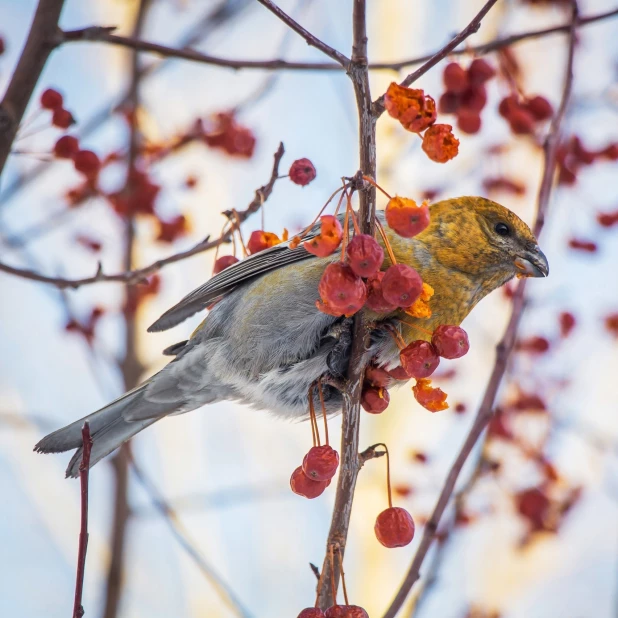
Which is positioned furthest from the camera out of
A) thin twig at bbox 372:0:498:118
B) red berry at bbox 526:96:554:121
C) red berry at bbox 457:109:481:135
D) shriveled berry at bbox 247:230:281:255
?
red berry at bbox 526:96:554:121

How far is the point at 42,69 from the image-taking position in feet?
7.86

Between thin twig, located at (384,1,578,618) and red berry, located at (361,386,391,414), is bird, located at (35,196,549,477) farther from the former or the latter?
thin twig, located at (384,1,578,618)

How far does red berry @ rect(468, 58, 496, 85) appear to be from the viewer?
10.7ft

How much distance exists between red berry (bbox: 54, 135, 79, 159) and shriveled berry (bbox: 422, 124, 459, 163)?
1680 millimetres

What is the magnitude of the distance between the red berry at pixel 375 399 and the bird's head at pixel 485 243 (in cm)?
68

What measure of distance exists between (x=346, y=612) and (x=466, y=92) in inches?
91.2

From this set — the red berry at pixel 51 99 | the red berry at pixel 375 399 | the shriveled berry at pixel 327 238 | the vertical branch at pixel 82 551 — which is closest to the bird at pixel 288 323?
the red berry at pixel 375 399

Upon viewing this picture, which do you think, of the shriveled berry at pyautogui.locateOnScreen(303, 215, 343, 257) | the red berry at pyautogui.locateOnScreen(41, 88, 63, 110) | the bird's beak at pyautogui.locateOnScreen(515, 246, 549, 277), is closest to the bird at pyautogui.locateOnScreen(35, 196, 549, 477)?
the bird's beak at pyautogui.locateOnScreen(515, 246, 549, 277)

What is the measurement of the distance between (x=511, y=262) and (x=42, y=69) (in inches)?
78.6

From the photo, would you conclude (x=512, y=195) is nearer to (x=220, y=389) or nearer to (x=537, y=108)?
(x=537, y=108)

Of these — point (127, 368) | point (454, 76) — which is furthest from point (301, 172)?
point (127, 368)

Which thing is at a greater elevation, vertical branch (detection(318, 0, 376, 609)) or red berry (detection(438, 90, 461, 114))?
red berry (detection(438, 90, 461, 114))

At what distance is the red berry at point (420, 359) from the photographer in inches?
91.3

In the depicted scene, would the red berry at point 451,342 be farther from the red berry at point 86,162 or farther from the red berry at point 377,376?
the red berry at point 86,162
